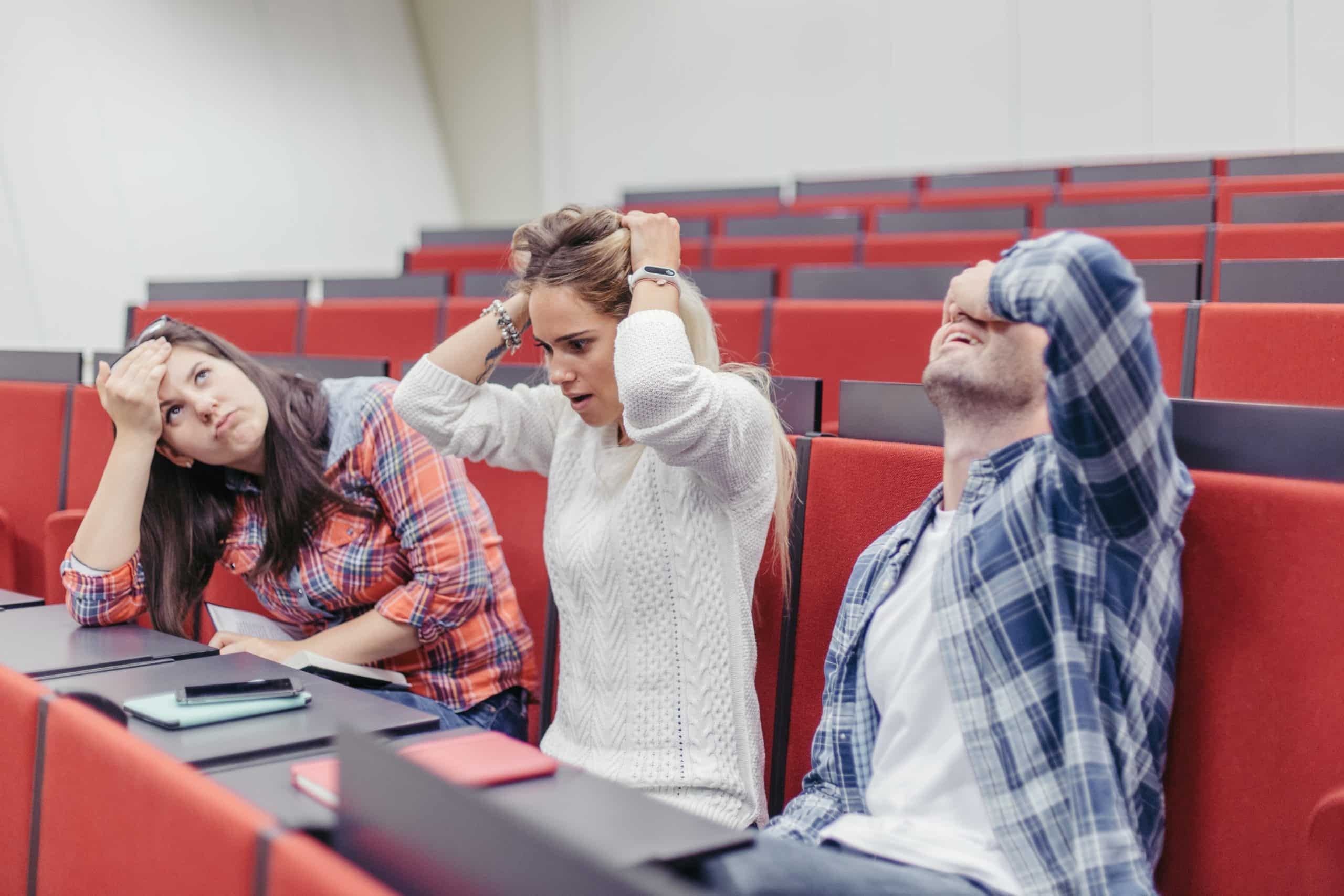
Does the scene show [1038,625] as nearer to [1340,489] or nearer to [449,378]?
[1340,489]

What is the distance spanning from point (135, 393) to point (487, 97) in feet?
5.82

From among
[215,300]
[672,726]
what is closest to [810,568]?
[672,726]

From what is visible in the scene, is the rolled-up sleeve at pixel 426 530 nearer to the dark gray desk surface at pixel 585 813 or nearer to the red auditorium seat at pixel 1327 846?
the dark gray desk surface at pixel 585 813

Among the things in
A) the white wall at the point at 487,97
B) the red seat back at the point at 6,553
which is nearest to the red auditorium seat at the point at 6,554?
the red seat back at the point at 6,553

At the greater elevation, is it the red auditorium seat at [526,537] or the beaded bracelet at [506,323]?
the beaded bracelet at [506,323]

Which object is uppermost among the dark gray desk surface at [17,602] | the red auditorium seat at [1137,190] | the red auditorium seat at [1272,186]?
the red auditorium seat at [1137,190]

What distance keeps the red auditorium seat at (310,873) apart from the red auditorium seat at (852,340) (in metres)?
0.53

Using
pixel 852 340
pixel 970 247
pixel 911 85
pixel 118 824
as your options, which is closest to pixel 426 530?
pixel 118 824

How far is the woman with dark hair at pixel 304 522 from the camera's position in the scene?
0.50 meters

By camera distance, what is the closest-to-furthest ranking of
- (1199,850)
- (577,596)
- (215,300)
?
1. (1199,850)
2. (577,596)
3. (215,300)

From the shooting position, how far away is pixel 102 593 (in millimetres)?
473

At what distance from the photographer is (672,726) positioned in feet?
1.36

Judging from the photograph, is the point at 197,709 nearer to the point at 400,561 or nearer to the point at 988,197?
the point at 400,561

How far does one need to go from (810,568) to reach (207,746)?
239 millimetres
